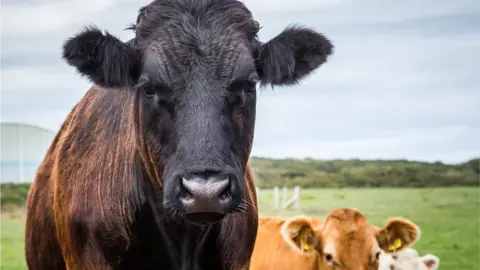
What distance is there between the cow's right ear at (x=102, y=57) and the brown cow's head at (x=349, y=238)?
3.45 metres

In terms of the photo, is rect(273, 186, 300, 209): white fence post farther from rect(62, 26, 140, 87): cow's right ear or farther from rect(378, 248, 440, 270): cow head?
rect(62, 26, 140, 87): cow's right ear

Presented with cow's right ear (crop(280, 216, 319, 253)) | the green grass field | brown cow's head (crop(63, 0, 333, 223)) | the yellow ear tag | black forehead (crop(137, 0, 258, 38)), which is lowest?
the green grass field

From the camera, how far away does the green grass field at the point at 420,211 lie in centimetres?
2336

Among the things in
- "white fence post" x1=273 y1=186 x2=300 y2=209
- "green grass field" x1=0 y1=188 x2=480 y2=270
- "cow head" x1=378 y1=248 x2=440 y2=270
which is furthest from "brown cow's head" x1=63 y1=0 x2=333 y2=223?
"white fence post" x1=273 y1=186 x2=300 y2=209

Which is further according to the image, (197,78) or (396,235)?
(396,235)

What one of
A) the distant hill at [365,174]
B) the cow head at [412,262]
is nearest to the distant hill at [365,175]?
the distant hill at [365,174]

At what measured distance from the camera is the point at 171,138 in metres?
4.34

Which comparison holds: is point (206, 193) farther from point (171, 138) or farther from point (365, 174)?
point (365, 174)

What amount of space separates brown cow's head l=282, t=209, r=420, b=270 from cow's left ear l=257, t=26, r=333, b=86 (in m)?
3.01

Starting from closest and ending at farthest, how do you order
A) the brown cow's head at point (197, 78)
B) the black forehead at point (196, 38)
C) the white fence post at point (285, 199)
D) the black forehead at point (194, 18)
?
the brown cow's head at point (197, 78) → the black forehead at point (196, 38) → the black forehead at point (194, 18) → the white fence post at point (285, 199)

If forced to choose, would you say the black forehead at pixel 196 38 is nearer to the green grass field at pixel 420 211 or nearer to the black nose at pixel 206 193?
the black nose at pixel 206 193

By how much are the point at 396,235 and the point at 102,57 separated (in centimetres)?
443

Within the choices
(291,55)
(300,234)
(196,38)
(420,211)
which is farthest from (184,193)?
(420,211)

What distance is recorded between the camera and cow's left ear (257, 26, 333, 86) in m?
4.83
